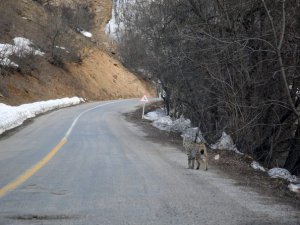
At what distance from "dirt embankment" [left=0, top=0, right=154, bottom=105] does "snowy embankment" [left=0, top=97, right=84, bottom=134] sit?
8.61ft

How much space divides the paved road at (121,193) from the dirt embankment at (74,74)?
26241 millimetres

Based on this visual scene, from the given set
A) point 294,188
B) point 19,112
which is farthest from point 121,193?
point 19,112

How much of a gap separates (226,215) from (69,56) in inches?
2103

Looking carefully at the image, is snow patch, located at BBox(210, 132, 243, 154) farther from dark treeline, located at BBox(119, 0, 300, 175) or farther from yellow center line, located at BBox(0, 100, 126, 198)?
yellow center line, located at BBox(0, 100, 126, 198)

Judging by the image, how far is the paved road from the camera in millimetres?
6594

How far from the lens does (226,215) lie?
6.80 metres

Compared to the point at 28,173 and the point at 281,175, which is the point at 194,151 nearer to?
the point at 281,175

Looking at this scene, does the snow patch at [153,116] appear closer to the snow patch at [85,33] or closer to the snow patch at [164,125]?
the snow patch at [164,125]

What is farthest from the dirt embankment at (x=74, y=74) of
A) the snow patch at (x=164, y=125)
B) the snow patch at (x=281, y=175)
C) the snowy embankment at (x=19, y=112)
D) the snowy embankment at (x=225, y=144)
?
the snow patch at (x=281, y=175)

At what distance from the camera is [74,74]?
58844 mm

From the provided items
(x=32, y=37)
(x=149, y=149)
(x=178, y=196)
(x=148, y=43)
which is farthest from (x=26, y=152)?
(x=32, y=37)

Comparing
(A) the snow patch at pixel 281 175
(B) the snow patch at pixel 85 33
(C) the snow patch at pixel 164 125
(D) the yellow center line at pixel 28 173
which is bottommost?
(C) the snow patch at pixel 164 125

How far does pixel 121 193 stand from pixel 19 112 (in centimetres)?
2040

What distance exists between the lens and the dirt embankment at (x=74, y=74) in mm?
→ 44750
